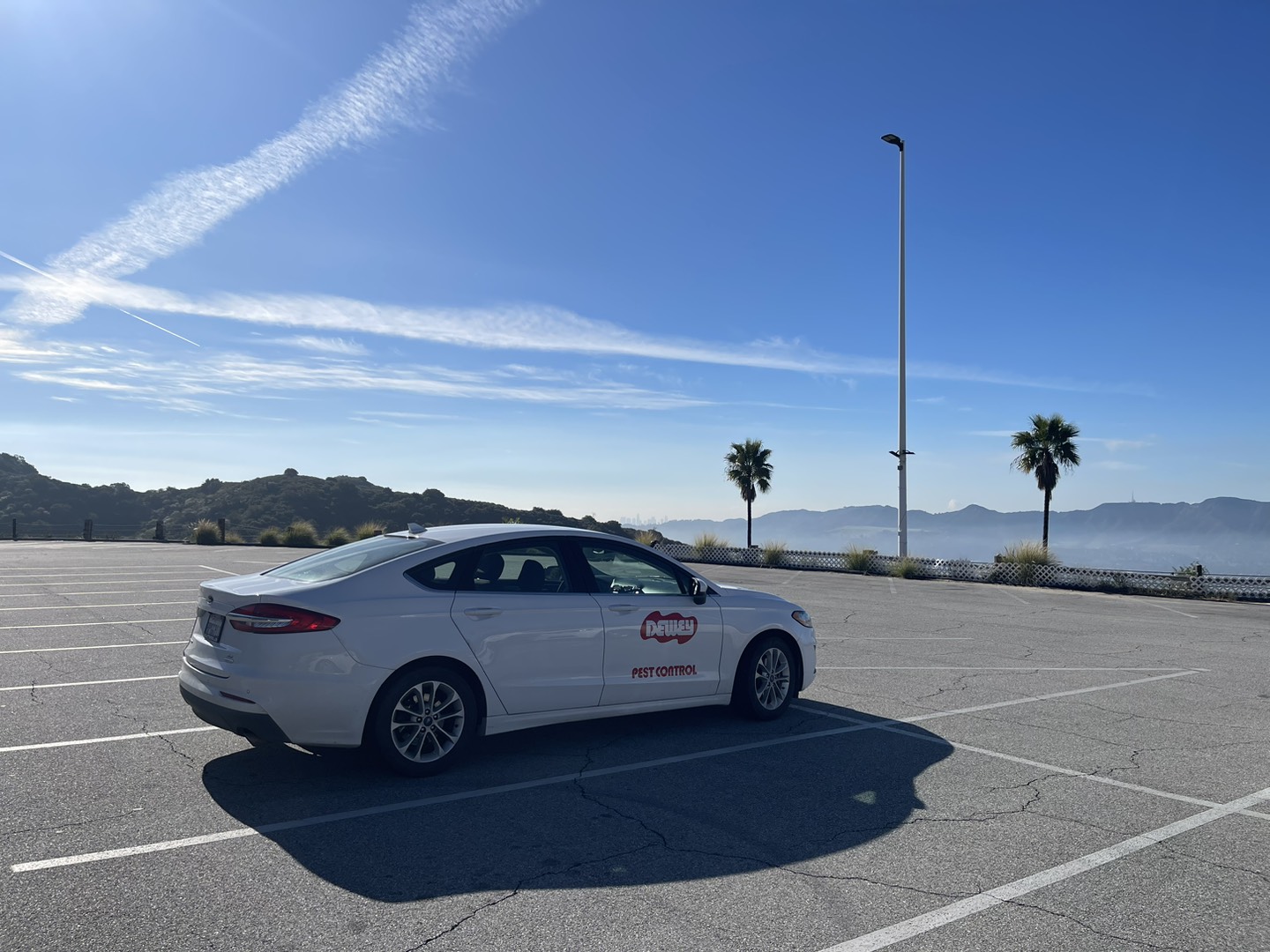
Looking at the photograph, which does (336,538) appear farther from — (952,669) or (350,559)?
(350,559)

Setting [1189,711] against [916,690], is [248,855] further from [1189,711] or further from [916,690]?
[1189,711]

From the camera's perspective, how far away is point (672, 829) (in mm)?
5090

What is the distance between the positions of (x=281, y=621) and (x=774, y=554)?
96.3ft

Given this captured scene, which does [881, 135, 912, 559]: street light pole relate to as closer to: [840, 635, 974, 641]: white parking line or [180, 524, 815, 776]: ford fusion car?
[840, 635, 974, 641]: white parking line

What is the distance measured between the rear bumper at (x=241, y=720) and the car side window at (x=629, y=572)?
2.37 meters

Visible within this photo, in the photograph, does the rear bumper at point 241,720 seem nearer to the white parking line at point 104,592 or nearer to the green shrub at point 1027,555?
the white parking line at point 104,592

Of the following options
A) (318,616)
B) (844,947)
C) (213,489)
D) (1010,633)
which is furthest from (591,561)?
(213,489)

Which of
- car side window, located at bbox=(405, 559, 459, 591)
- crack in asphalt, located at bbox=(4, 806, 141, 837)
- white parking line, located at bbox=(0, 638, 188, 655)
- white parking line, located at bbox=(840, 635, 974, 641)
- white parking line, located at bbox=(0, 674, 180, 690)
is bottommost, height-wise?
crack in asphalt, located at bbox=(4, 806, 141, 837)

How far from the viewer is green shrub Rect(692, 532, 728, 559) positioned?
119 feet

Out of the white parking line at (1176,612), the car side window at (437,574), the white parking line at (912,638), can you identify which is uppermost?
the car side window at (437,574)

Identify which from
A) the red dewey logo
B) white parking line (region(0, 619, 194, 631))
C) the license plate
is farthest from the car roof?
white parking line (region(0, 619, 194, 631))

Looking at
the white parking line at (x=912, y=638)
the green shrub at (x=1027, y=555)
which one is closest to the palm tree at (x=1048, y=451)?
the green shrub at (x=1027, y=555)

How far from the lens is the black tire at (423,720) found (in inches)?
227

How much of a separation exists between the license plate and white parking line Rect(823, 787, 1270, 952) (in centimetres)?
402
